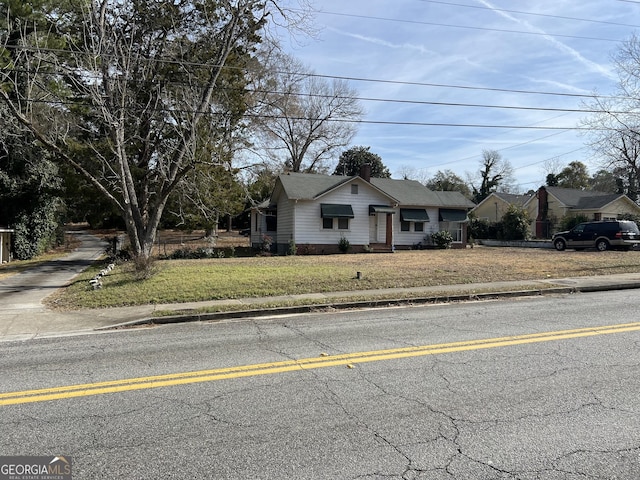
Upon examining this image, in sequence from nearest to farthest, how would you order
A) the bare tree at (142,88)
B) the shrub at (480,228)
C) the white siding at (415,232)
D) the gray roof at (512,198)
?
the bare tree at (142,88)
the white siding at (415,232)
the shrub at (480,228)
the gray roof at (512,198)

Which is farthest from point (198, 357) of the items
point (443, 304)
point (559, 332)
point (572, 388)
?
point (443, 304)

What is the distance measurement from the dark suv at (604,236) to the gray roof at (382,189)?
7.62 meters

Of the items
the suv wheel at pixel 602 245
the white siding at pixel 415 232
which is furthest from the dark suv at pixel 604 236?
the white siding at pixel 415 232

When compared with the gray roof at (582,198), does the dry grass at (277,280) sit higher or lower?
lower

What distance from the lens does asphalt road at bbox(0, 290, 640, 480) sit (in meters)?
3.27

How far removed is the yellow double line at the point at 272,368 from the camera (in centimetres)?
473

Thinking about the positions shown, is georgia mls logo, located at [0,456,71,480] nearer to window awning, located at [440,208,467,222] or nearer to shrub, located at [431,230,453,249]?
shrub, located at [431,230,453,249]

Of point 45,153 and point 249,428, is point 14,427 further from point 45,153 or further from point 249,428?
point 45,153

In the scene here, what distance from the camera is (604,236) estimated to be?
26062 millimetres

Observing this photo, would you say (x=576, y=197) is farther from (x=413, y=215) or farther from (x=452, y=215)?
(x=413, y=215)

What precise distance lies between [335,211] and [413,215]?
23.1 feet

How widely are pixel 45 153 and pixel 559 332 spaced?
2495cm

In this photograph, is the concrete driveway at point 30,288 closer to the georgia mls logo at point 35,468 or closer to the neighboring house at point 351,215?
the georgia mls logo at point 35,468

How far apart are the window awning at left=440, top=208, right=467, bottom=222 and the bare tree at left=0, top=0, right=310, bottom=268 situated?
1771 centimetres
